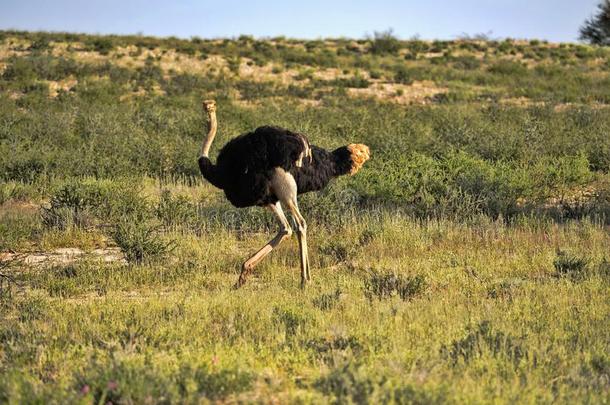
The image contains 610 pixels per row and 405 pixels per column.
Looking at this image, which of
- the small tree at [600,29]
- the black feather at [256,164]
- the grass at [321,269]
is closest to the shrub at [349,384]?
the grass at [321,269]

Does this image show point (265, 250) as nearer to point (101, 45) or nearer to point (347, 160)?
point (347, 160)

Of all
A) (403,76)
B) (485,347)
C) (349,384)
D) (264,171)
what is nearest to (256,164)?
(264,171)

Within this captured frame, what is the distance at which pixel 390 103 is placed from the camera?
2428 cm

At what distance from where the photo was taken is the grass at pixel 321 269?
4203 millimetres

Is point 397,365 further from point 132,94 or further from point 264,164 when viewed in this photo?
point 132,94

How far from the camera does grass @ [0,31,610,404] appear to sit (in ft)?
13.8

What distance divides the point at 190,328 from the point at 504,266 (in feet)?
10.8

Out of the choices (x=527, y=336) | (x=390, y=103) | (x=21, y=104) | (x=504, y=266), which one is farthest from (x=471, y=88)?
(x=527, y=336)

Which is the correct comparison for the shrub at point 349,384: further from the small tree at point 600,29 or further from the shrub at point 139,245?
the small tree at point 600,29

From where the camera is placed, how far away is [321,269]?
752 centimetres

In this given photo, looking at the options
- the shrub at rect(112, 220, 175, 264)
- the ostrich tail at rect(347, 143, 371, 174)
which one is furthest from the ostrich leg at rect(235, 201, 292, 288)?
the shrub at rect(112, 220, 175, 264)

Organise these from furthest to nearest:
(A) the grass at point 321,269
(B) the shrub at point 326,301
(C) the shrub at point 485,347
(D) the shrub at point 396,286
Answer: (D) the shrub at point 396,286
(B) the shrub at point 326,301
(C) the shrub at point 485,347
(A) the grass at point 321,269

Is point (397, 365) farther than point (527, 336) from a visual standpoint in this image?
No

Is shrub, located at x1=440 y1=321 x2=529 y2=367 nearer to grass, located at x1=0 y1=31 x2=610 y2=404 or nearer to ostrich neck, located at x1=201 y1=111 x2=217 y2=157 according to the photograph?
grass, located at x1=0 y1=31 x2=610 y2=404
